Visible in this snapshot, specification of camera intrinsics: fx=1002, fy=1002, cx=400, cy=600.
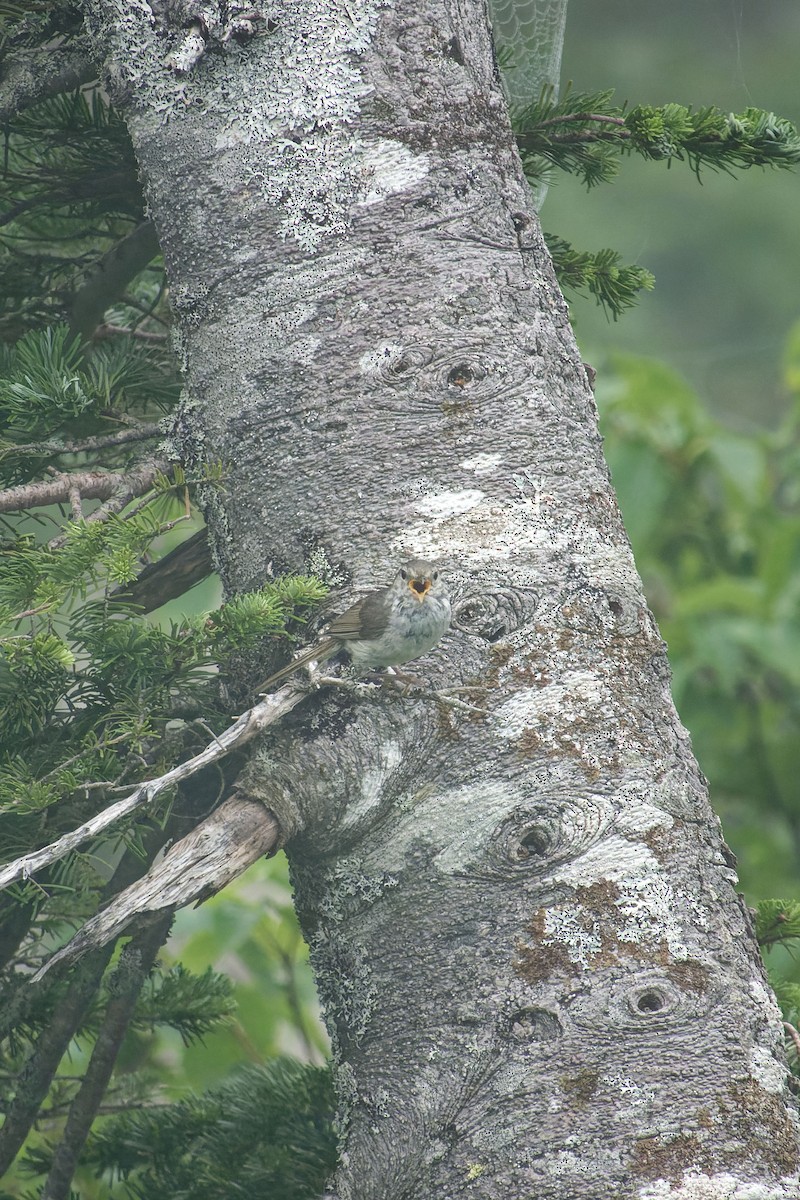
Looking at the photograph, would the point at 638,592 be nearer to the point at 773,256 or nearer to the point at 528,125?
the point at 528,125

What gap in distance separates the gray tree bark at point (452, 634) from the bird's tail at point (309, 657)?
7cm

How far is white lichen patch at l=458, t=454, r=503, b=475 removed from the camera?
1.53 meters

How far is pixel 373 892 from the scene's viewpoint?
1432 mm

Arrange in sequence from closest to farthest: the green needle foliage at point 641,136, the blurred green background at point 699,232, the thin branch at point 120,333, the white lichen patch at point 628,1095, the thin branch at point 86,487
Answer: the white lichen patch at point 628,1095
the thin branch at point 86,487
the green needle foliage at point 641,136
the thin branch at point 120,333
the blurred green background at point 699,232

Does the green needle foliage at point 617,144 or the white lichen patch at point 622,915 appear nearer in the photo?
the white lichen patch at point 622,915

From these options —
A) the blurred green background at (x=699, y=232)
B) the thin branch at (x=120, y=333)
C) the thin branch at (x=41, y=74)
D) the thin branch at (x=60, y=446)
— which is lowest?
the blurred green background at (x=699, y=232)

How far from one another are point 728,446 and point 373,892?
2355mm

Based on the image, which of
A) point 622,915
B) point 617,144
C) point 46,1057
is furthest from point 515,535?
point 46,1057

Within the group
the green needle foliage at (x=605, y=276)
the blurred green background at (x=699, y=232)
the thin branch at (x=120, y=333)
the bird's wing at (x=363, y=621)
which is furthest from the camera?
the blurred green background at (x=699, y=232)

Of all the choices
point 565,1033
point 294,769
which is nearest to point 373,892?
point 294,769

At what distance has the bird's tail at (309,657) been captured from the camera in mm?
1440

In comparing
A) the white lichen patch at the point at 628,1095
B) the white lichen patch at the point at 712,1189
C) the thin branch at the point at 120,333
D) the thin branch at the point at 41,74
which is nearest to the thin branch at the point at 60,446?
the thin branch at the point at 120,333

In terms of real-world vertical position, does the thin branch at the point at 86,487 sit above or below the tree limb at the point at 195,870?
above

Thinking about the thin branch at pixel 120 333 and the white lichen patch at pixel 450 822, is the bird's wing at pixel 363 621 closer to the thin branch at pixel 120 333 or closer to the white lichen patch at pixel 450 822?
the white lichen patch at pixel 450 822
